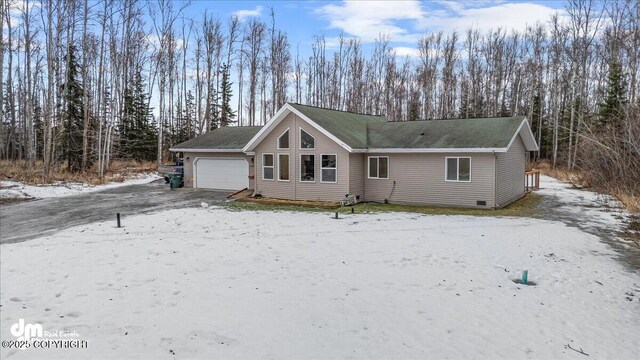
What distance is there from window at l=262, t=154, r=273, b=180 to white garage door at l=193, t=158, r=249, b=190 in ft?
11.7

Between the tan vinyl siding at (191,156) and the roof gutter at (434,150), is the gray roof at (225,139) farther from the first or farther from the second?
the roof gutter at (434,150)

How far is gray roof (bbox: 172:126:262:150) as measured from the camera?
77.0 feet

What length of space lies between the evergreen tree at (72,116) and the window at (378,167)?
71.3ft

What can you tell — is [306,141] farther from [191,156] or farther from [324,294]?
[324,294]

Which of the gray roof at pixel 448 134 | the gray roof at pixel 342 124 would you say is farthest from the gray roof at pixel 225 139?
the gray roof at pixel 448 134

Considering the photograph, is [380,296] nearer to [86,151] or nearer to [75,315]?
[75,315]

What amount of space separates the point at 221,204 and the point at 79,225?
6.02 metres

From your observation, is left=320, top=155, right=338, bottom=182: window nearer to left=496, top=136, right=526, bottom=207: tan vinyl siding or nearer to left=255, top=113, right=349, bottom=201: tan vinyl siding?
left=255, top=113, right=349, bottom=201: tan vinyl siding

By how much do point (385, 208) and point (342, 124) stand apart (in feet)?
17.0

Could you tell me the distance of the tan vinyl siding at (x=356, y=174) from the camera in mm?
17547

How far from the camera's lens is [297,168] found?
1861 cm

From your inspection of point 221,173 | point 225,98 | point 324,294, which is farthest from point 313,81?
point 324,294

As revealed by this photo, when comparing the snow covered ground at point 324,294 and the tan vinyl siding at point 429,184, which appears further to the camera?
the tan vinyl siding at point 429,184

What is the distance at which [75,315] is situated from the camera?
6.15 meters
